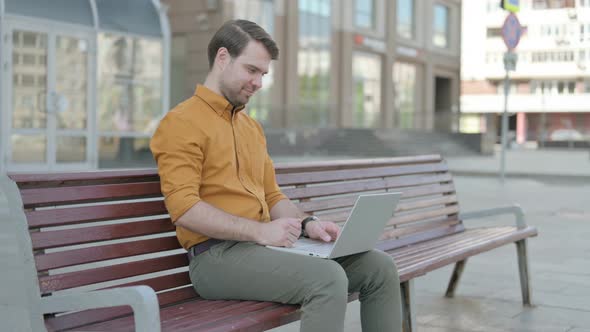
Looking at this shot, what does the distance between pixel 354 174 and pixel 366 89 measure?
3578cm

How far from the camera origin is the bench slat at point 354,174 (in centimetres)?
429

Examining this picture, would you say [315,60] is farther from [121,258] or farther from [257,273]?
[257,273]

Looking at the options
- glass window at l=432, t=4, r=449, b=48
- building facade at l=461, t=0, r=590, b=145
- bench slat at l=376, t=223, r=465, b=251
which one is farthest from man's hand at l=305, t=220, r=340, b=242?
building facade at l=461, t=0, r=590, b=145

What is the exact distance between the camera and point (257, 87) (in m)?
3.31

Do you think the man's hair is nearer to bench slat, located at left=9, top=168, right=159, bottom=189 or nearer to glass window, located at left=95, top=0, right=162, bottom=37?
bench slat, located at left=9, top=168, right=159, bottom=189

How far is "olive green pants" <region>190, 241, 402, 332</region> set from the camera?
2973 millimetres

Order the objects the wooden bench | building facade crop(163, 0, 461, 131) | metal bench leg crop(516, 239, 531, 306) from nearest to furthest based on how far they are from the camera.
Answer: the wooden bench
metal bench leg crop(516, 239, 531, 306)
building facade crop(163, 0, 461, 131)

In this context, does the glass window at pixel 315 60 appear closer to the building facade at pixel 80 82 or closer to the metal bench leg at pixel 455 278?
the building facade at pixel 80 82

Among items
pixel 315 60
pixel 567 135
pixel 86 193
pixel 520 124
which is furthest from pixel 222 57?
pixel 520 124

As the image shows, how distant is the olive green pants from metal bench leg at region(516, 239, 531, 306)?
7.49 feet

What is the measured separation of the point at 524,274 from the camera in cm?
544

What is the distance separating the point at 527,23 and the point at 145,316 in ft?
270

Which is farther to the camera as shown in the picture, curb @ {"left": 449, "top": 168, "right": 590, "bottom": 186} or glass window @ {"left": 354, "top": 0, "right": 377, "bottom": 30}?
glass window @ {"left": 354, "top": 0, "right": 377, "bottom": 30}

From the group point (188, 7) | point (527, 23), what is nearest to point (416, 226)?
point (188, 7)
